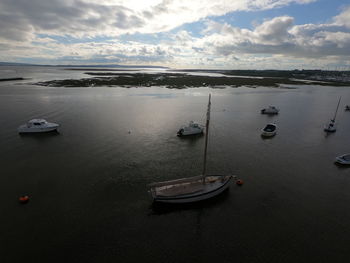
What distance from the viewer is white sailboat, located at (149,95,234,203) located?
2131 cm

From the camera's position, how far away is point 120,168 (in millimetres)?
Answer: 28656

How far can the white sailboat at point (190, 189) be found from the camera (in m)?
21.3

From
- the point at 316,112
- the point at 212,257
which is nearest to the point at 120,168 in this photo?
the point at 212,257

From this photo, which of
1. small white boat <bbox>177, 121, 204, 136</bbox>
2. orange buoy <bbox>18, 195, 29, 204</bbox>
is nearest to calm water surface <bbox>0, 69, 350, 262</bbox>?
orange buoy <bbox>18, 195, 29, 204</bbox>

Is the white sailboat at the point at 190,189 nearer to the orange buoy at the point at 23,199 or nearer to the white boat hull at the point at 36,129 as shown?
the orange buoy at the point at 23,199

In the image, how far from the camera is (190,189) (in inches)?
880

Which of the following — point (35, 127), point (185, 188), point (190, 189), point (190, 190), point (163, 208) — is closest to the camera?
point (163, 208)

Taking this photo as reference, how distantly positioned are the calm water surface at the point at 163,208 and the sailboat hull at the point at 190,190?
0.92m

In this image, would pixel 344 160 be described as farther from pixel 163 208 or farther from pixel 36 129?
pixel 36 129

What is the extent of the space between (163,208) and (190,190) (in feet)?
11.0

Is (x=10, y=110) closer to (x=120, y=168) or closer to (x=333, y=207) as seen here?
(x=120, y=168)

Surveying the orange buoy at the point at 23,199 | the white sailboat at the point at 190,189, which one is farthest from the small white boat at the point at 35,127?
the white sailboat at the point at 190,189

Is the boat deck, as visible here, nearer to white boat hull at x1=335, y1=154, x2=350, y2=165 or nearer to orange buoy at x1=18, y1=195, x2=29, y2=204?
orange buoy at x1=18, y1=195, x2=29, y2=204

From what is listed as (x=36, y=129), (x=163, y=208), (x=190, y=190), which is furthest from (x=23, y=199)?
(x=36, y=129)
